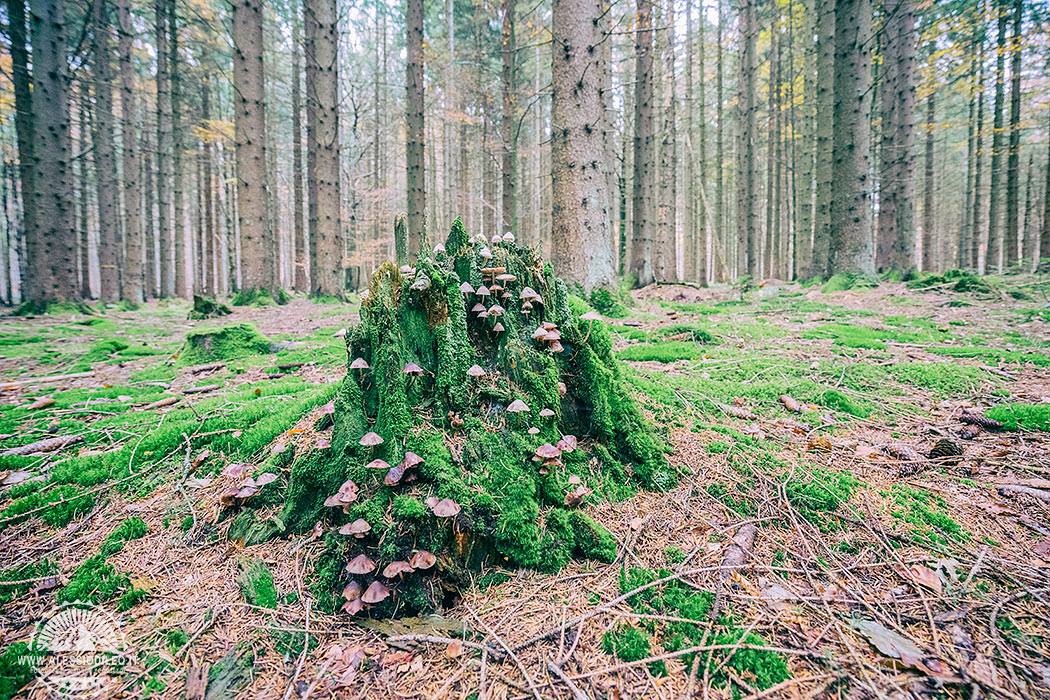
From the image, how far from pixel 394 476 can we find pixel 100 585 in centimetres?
136

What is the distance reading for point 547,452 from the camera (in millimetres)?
2168

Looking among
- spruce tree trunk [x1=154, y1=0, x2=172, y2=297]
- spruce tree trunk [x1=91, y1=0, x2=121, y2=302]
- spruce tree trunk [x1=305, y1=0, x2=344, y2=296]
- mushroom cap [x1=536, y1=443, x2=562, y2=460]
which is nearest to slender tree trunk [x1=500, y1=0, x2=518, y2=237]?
spruce tree trunk [x1=305, y1=0, x2=344, y2=296]

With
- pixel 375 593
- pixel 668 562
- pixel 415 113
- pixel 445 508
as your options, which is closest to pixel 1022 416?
pixel 668 562

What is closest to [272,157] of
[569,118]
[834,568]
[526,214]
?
[526,214]

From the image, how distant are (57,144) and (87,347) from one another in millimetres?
6235

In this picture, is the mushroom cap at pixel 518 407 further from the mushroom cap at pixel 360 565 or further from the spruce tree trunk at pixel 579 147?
the spruce tree trunk at pixel 579 147

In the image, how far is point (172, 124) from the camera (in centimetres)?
1593

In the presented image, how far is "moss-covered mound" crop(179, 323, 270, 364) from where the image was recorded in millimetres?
5387

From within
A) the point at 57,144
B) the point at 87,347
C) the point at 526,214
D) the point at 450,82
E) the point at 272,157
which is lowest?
the point at 87,347

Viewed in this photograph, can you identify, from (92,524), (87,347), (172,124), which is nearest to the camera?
(92,524)

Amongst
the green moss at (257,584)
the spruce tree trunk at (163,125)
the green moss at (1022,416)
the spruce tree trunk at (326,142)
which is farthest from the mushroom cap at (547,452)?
the spruce tree trunk at (163,125)

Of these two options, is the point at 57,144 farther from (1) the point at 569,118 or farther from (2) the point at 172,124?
(1) the point at 569,118

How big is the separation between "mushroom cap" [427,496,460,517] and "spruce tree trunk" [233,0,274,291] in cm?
1142

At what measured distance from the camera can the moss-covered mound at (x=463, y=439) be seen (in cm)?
191
